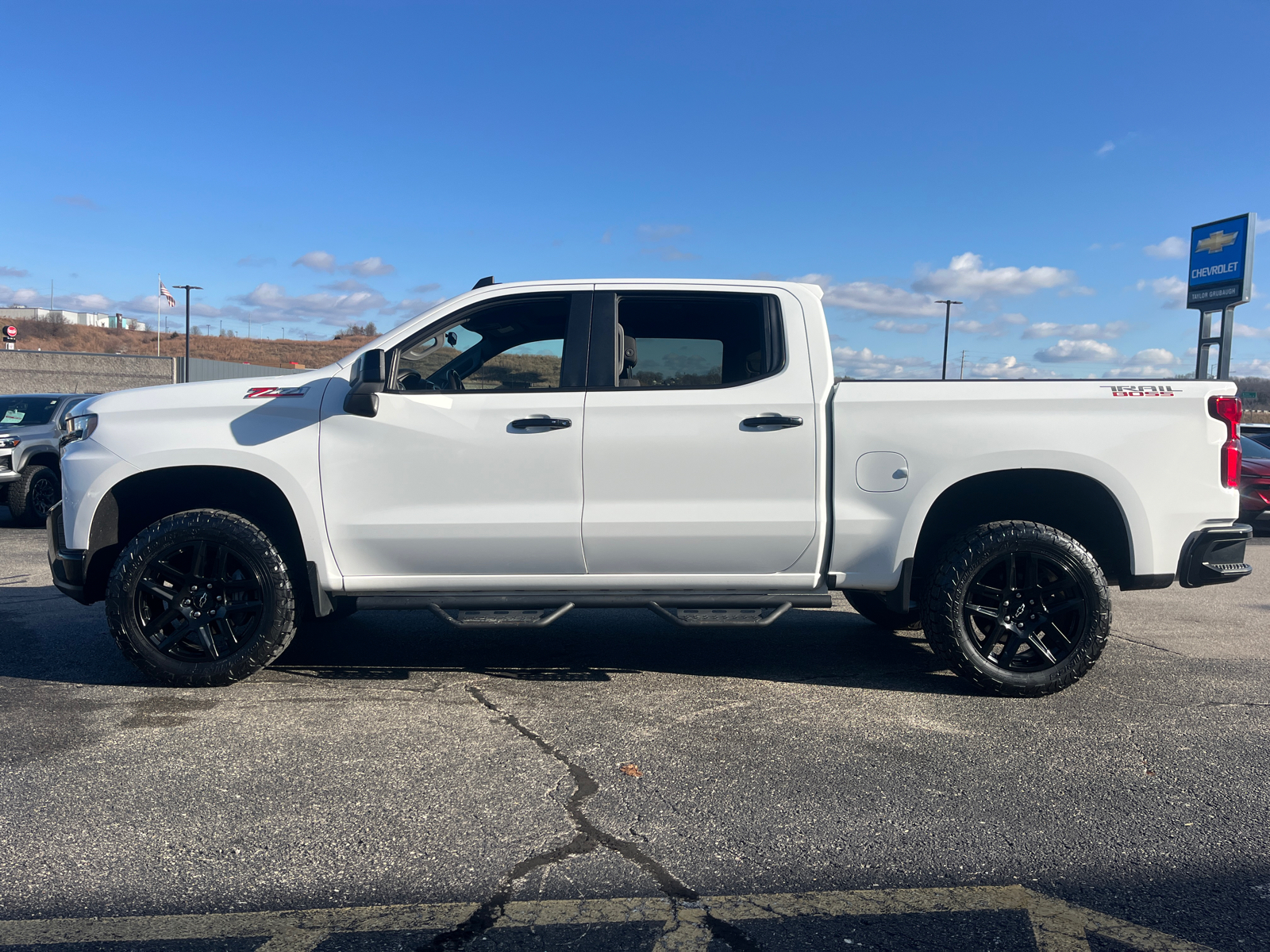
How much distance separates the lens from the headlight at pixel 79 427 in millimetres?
4605

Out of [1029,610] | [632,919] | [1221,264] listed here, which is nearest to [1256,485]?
[1029,610]

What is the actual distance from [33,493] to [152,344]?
114768mm

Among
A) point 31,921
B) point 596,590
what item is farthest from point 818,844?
point 31,921

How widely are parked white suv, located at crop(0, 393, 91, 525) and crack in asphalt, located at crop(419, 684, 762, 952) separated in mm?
11039

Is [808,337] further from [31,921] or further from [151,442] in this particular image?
[31,921]

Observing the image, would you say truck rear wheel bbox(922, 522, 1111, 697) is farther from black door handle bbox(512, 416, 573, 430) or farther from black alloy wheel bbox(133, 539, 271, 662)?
black alloy wheel bbox(133, 539, 271, 662)

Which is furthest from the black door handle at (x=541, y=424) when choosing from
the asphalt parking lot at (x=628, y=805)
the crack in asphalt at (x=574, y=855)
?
the crack in asphalt at (x=574, y=855)

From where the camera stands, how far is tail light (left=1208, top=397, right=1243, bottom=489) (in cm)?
450

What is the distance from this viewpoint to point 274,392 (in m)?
4.59

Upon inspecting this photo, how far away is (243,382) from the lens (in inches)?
187

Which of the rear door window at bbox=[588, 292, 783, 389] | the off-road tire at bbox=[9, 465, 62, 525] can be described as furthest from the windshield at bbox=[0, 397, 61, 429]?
the rear door window at bbox=[588, 292, 783, 389]

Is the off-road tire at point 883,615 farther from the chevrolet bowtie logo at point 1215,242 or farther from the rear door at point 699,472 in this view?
the chevrolet bowtie logo at point 1215,242

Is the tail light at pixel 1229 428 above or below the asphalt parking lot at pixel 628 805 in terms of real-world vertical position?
above

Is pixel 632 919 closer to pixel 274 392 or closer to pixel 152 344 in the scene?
pixel 274 392
